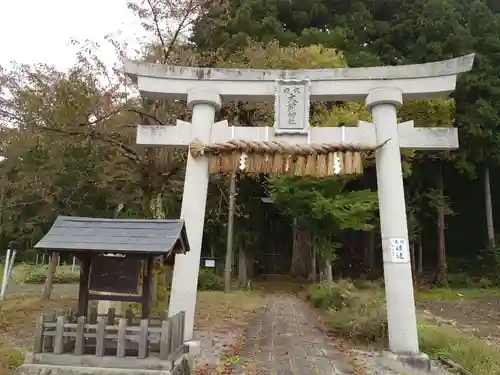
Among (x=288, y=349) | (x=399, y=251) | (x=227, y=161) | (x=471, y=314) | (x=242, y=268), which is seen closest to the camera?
(x=399, y=251)

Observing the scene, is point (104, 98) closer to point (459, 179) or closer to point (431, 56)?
point (431, 56)

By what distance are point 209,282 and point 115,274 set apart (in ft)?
53.1

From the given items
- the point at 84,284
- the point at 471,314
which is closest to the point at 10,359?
the point at 84,284

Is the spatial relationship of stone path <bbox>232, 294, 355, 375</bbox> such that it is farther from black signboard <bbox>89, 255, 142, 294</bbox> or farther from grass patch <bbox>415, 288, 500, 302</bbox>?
grass patch <bbox>415, 288, 500, 302</bbox>

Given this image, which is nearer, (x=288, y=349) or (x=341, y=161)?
(x=341, y=161)

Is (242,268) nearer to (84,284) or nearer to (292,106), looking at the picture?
(292,106)

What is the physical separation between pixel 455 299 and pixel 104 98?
58.4 feet

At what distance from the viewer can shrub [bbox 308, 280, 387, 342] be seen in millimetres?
9953

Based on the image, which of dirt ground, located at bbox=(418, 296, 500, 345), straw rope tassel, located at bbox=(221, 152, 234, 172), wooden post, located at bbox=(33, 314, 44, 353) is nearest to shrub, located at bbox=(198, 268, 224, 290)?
dirt ground, located at bbox=(418, 296, 500, 345)

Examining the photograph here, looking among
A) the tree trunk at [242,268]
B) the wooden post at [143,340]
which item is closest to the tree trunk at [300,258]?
the tree trunk at [242,268]

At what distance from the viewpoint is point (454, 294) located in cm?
2191

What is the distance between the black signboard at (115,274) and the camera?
6.38 m

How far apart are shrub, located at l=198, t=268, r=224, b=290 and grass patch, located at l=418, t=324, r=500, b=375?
1306cm

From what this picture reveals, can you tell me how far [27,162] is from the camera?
16.7 m
